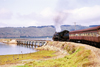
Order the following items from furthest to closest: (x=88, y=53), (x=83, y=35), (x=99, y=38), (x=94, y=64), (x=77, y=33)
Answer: (x=77, y=33)
(x=83, y=35)
(x=99, y=38)
(x=88, y=53)
(x=94, y=64)

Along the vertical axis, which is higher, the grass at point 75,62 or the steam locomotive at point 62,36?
the steam locomotive at point 62,36

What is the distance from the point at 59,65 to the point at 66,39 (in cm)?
4285

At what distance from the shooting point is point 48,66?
791 inches

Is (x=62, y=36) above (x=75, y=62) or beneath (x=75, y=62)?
above

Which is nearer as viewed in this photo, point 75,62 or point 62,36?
point 75,62

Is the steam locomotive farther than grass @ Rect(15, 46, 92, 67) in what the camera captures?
Yes

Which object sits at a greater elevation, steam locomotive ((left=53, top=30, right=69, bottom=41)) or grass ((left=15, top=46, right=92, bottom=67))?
steam locomotive ((left=53, top=30, right=69, bottom=41))

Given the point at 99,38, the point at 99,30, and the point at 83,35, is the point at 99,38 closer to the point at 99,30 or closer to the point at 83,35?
the point at 99,30

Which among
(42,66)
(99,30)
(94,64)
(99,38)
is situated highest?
(99,30)

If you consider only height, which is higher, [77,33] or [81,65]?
[77,33]

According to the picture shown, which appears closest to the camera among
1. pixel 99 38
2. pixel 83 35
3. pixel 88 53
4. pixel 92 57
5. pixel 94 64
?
pixel 94 64

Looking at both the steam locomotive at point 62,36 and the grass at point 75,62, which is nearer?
the grass at point 75,62

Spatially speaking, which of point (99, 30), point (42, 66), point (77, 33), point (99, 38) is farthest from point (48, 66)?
point (77, 33)

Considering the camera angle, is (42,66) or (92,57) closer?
(92,57)
